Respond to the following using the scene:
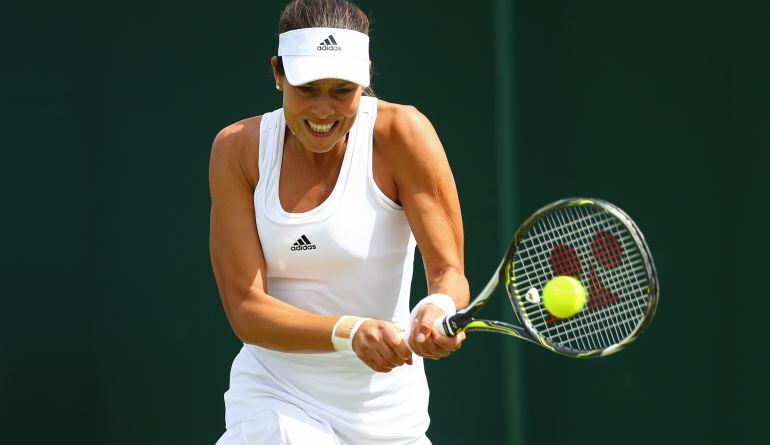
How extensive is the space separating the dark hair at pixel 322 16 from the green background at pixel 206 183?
1.42 m

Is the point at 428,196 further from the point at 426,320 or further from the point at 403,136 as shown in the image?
the point at 426,320

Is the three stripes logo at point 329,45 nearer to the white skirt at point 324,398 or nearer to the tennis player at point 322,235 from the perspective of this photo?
the tennis player at point 322,235

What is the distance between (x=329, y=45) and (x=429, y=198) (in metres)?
0.40

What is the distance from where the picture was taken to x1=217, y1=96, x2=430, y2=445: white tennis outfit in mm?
2635

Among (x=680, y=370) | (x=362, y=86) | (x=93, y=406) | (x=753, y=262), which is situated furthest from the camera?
(x=93, y=406)

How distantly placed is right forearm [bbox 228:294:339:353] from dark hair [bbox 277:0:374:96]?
1.69 ft

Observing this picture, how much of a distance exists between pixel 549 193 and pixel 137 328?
146 cm

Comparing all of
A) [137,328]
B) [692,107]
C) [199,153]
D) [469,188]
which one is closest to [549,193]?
[469,188]

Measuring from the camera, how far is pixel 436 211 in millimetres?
2637

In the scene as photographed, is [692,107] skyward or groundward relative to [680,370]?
skyward

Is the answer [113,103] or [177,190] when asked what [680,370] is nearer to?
[177,190]

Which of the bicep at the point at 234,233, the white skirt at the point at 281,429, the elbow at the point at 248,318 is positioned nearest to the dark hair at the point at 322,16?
the bicep at the point at 234,233

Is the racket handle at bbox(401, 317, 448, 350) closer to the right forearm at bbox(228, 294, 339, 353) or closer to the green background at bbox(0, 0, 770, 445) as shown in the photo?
the right forearm at bbox(228, 294, 339, 353)

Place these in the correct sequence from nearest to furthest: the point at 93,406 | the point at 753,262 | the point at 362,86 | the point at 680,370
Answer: the point at 362,86
the point at 753,262
the point at 680,370
the point at 93,406
